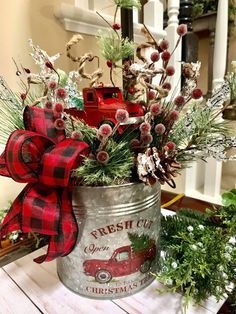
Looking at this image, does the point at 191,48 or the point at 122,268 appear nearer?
the point at 122,268

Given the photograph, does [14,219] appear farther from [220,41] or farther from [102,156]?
[220,41]

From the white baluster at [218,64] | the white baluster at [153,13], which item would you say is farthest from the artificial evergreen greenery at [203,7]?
the white baluster at [153,13]

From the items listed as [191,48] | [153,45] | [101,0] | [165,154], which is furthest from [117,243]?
[191,48]

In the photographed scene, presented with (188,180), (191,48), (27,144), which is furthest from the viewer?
(191,48)

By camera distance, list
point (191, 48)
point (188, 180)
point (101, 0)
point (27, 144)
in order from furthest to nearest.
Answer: point (191, 48), point (188, 180), point (101, 0), point (27, 144)

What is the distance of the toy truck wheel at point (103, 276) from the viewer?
394 millimetres

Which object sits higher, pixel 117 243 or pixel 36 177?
pixel 36 177

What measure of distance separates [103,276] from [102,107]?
0.25m

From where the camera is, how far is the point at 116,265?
395 millimetres

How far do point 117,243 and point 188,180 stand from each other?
724 mm

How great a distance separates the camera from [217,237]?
42cm

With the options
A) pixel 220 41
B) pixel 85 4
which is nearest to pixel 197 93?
pixel 85 4

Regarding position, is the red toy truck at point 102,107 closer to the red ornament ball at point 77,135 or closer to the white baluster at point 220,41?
the red ornament ball at point 77,135

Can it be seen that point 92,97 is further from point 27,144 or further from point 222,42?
point 222,42
